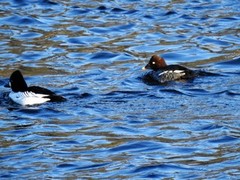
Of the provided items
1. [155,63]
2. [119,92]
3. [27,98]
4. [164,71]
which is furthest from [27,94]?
[155,63]

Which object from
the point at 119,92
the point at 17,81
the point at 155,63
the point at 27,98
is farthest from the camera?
the point at 155,63

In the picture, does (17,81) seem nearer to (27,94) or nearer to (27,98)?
(27,94)

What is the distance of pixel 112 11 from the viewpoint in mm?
24766

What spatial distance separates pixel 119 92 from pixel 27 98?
153cm

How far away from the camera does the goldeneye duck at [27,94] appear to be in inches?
652

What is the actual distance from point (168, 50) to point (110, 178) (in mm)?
9720

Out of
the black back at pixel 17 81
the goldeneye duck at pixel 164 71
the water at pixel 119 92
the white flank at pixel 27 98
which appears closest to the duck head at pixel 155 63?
the goldeneye duck at pixel 164 71

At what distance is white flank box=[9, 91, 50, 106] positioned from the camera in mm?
16641

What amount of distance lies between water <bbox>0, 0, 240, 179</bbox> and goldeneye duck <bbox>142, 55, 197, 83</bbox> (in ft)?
0.59

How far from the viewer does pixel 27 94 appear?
17.0 meters

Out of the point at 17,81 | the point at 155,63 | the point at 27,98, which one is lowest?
the point at 155,63

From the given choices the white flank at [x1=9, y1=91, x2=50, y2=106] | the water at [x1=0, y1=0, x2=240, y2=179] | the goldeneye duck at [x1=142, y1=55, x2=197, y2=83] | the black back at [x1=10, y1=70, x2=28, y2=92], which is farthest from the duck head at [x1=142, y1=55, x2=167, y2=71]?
the white flank at [x1=9, y1=91, x2=50, y2=106]

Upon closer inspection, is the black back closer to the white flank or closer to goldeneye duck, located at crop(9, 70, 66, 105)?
goldeneye duck, located at crop(9, 70, 66, 105)

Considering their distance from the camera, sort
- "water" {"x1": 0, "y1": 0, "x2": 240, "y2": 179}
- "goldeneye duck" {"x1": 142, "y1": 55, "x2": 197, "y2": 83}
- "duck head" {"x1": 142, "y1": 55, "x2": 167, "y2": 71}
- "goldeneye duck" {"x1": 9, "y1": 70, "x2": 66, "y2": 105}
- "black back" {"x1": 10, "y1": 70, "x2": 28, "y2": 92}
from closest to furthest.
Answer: "water" {"x1": 0, "y1": 0, "x2": 240, "y2": 179}
"goldeneye duck" {"x1": 9, "y1": 70, "x2": 66, "y2": 105}
"black back" {"x1": 10, "y1": 70, "x2": 28, "y2": 92}
"goldeneye duck" {"x1": 142, "y1": 55, "x2": 197, "y2": 83}
"duck head" {"x1": 142, "y1": 55, "x2": 167, "y2": 71}
